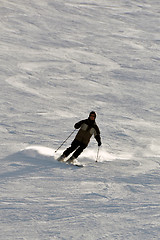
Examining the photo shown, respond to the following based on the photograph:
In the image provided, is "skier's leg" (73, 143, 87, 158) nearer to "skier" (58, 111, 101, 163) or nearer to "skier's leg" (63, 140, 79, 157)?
"skier" (58, 111, 101, 163)

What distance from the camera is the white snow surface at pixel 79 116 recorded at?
5.20 meters

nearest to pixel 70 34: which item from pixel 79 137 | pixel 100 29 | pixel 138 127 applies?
pixel 100 29

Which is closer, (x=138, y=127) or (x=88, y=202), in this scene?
(x=88, y=202)

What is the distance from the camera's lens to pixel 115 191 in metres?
6.09

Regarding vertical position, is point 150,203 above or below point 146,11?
below

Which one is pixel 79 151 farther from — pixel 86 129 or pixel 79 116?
pixel 79 116

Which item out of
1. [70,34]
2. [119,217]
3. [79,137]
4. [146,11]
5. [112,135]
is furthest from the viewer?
[146,11]

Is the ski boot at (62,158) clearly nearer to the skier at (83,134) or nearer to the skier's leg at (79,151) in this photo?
the skier at (83,134)

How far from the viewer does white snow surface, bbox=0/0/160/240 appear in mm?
5199

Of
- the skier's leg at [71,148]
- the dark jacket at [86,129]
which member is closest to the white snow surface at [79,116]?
the skier's leg at [71,148]

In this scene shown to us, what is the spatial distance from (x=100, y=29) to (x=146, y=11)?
17.0 ft

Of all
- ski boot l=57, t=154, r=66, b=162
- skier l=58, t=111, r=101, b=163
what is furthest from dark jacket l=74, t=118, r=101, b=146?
ski boot l=57, t=154, r=66, b=162

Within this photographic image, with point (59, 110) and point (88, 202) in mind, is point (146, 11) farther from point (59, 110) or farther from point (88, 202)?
point (88, 202)

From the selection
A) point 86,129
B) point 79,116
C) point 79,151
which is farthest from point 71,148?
point 79,116
